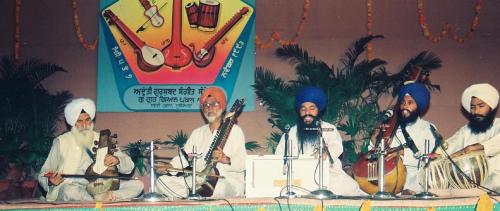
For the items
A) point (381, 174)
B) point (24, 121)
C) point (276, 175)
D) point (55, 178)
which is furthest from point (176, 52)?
point (381, 174)

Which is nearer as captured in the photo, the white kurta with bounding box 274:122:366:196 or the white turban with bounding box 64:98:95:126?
the white kurta with bounding box 274:122:366:196

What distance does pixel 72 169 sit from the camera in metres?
7.61

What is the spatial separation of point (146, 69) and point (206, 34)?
90 centimetres

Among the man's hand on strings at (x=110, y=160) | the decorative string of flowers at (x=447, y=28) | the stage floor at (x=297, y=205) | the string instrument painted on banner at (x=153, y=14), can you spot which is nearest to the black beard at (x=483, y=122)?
the stage floor at (x=297, y=205)

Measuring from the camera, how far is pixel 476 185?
690 centimetres

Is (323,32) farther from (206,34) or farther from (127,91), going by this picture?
(127,91)

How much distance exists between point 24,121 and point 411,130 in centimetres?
471

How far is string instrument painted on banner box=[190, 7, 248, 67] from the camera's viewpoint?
31.9ft

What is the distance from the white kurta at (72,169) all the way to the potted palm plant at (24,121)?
1.68 meters


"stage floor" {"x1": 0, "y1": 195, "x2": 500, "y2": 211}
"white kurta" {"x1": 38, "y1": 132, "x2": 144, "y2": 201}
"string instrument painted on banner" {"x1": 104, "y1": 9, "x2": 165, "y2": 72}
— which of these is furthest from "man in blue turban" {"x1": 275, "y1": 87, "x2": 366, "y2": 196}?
"string instrument painted on banner" {"x1": 104, "y1": 9, "x2": 165, "y2": 72}

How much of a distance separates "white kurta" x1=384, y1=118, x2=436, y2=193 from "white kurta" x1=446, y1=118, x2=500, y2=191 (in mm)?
234

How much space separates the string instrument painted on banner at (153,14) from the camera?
32.1 ft

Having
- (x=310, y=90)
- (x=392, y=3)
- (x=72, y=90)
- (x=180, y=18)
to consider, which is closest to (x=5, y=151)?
(x=72, y=90)

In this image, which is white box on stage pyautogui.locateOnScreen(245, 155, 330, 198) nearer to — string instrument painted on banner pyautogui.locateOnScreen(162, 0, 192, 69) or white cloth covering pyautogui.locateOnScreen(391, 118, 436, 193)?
white cloth covering pyautogui.locateOnScreen(391, 118, 436, 193)
